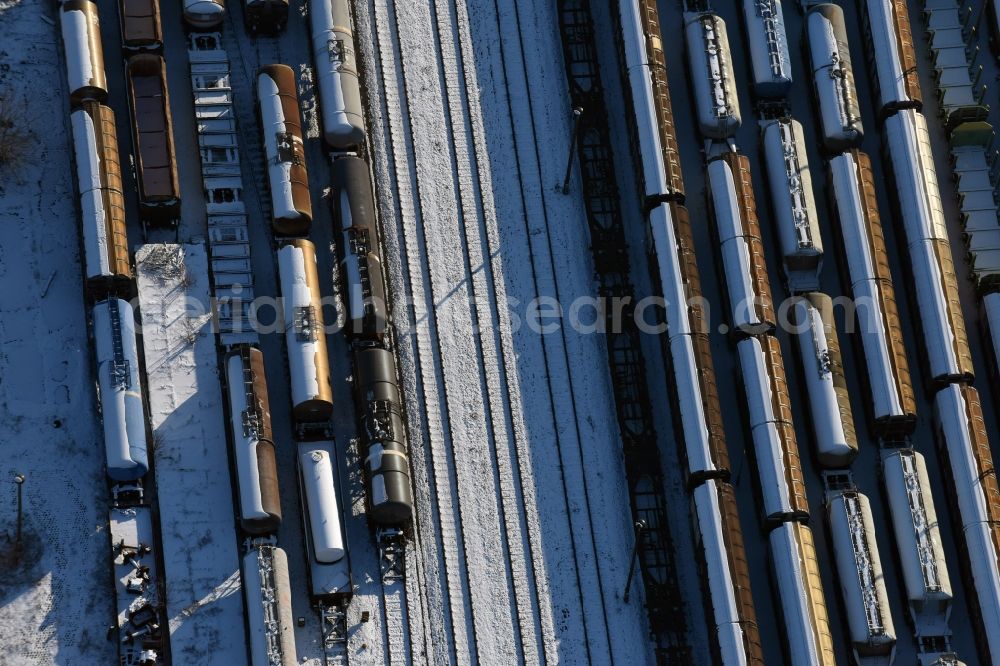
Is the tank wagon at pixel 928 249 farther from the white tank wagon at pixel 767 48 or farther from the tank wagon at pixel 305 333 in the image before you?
the tank wagon at pixel 305 333

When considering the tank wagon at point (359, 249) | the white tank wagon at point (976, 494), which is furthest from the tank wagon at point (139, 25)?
the white tank wagon at point (976, 494)

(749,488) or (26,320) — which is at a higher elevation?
(26,320)

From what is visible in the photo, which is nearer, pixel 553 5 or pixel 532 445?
pixel 532 445

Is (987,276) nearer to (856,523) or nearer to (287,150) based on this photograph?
(856,523)

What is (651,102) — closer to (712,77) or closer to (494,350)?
(712,77)

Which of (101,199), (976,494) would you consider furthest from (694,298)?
(101,199)

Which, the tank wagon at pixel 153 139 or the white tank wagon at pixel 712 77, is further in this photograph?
the white tank wagon at pixel 712 77

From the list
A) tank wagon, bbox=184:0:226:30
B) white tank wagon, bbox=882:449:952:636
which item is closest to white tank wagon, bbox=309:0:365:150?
tank wagon, bbox=184:0:226:30

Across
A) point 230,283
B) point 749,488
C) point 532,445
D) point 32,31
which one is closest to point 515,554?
point 532,445
